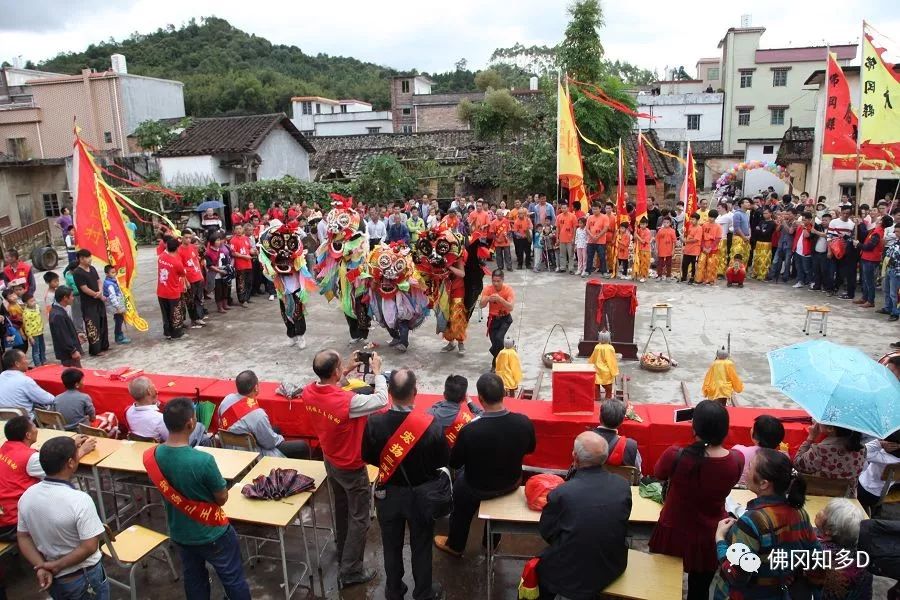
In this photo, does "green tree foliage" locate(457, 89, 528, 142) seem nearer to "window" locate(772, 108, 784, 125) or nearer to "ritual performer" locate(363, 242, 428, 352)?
"ritual performer" locate(363, 242, 428, 352)

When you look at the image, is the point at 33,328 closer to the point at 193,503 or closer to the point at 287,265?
the point at 287,265

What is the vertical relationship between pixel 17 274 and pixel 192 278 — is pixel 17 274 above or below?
above

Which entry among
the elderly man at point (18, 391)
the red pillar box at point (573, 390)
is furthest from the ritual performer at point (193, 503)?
the elderly man at point (18, 391)

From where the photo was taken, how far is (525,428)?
411 cm

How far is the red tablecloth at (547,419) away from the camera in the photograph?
5.08 meters

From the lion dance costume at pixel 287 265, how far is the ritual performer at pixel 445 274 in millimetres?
1761

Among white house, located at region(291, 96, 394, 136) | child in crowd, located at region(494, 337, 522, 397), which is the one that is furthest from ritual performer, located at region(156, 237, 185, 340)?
white house, located at region(291, 96, 394, 136)

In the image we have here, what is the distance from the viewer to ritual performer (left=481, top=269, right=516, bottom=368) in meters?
7.93

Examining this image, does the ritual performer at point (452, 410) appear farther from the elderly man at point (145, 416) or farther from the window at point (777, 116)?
the window at point (777, 116)

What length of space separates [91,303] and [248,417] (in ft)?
18.7

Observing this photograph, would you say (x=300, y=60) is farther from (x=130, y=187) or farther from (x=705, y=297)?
(x=705, y=297)

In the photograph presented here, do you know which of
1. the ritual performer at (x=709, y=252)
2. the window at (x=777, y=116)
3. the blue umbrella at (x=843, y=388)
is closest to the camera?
the blue umbrella at (x=843, y=388)

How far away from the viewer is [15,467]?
4.02m

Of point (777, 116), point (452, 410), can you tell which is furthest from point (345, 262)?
point (777, 116)
